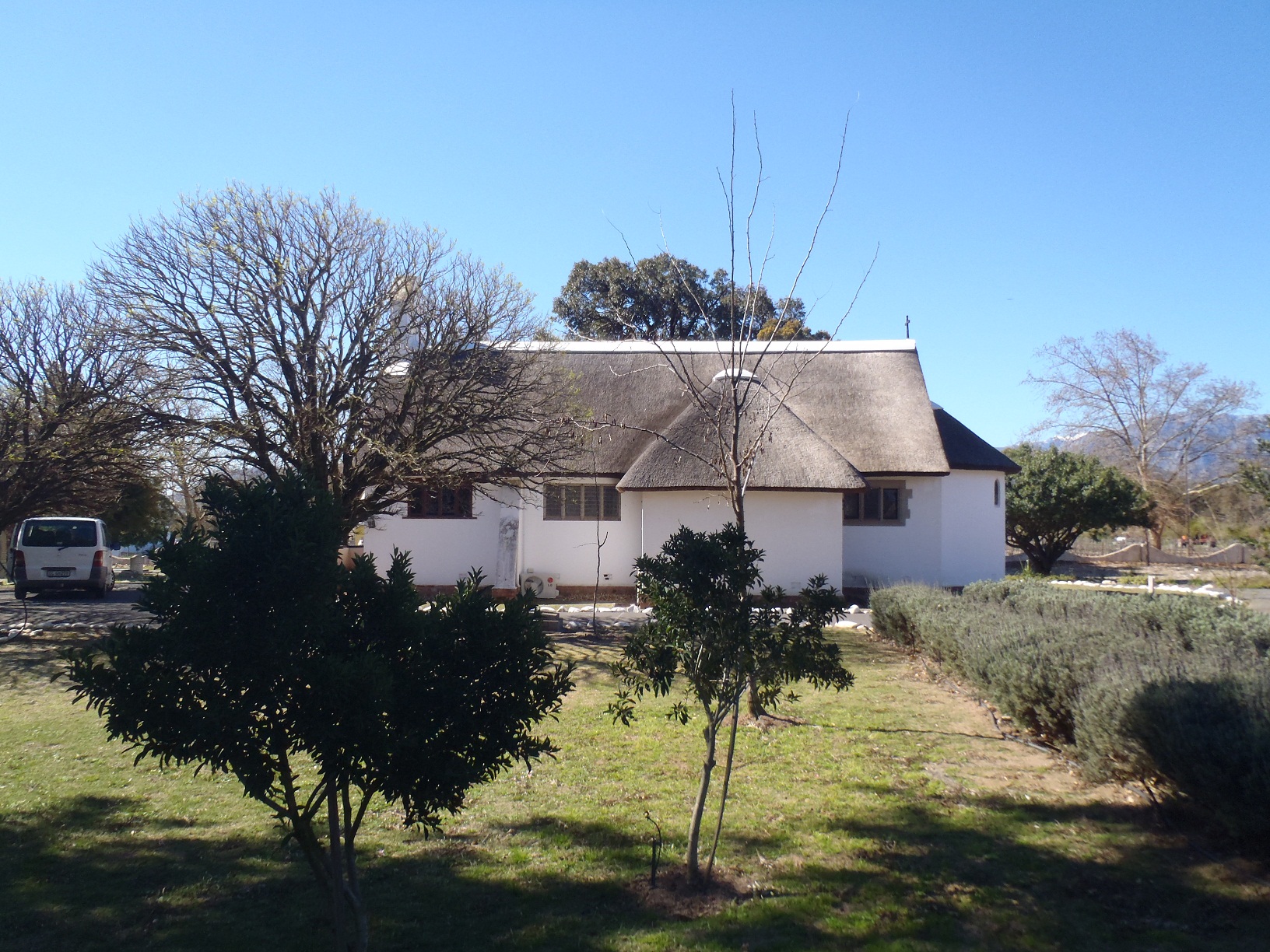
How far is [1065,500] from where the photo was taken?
2986 centimetres

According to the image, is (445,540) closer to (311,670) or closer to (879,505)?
(879,505)

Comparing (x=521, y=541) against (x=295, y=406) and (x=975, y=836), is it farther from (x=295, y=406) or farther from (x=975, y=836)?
(x=975, y=836)

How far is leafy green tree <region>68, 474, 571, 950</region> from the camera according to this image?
151 inches

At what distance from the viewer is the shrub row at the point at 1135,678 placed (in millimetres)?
5074

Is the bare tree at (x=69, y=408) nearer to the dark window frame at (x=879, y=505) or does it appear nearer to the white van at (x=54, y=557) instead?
the white van at (x=54, y=557)

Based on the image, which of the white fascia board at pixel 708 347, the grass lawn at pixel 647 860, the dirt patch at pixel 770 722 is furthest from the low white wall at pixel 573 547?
the grass lawn at pixel 647 860

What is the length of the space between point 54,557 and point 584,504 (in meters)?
12.2

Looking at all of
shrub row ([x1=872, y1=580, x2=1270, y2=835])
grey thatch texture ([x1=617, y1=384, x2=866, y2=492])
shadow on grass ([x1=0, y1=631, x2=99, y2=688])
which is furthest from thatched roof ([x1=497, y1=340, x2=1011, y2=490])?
shadow on grass ([x1=0, y1=631, x2=99, y2=688])

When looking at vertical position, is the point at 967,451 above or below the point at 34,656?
above

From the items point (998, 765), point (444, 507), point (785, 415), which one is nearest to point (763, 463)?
point (785, 415)

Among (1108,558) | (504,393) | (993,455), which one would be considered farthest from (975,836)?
(1108,558)

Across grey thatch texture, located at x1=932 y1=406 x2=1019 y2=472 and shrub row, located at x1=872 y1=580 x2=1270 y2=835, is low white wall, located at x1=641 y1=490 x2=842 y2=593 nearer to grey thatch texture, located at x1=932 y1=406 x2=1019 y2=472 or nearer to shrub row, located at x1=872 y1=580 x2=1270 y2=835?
grey thatch texture, located at x1=932 y1=406 x2=1019 y2=472

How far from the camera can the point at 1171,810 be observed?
6.12 meters

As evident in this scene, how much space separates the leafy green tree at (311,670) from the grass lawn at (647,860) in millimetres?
1120
